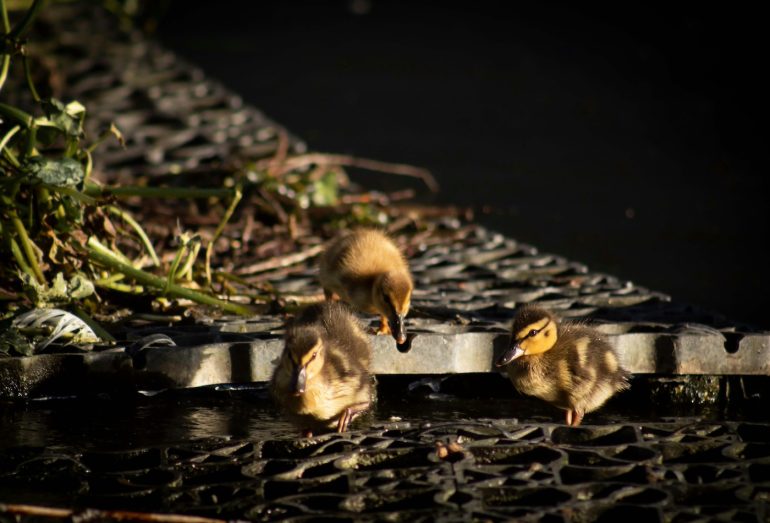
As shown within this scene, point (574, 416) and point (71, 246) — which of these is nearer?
point (574, 416)

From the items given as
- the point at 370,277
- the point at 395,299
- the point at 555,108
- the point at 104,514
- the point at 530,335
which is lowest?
the point at 104,514

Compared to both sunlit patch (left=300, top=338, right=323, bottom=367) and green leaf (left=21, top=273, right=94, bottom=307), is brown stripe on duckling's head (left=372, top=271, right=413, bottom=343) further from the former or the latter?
green leaf (left=21, top=273, right=94, bottom=307)

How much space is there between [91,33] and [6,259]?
25.5 ft

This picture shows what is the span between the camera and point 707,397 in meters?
3.79

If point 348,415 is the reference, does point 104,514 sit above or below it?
below

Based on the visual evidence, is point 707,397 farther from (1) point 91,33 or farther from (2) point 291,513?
(1) point 91,33

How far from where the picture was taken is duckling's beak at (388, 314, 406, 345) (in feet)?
12.3

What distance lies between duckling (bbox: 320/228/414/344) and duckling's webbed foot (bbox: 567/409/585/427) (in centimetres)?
56

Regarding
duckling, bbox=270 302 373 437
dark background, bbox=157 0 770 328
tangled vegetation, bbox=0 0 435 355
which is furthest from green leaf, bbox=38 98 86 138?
dark background, bbox=157 0 770 328

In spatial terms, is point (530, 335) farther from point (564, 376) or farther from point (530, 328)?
point (564, 376)

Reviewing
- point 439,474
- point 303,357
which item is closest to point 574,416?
point 439,474

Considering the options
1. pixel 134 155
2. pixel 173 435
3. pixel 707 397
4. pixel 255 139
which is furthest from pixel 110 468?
pixel 255 139

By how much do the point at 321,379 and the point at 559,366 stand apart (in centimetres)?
72

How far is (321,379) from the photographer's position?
3.29m
